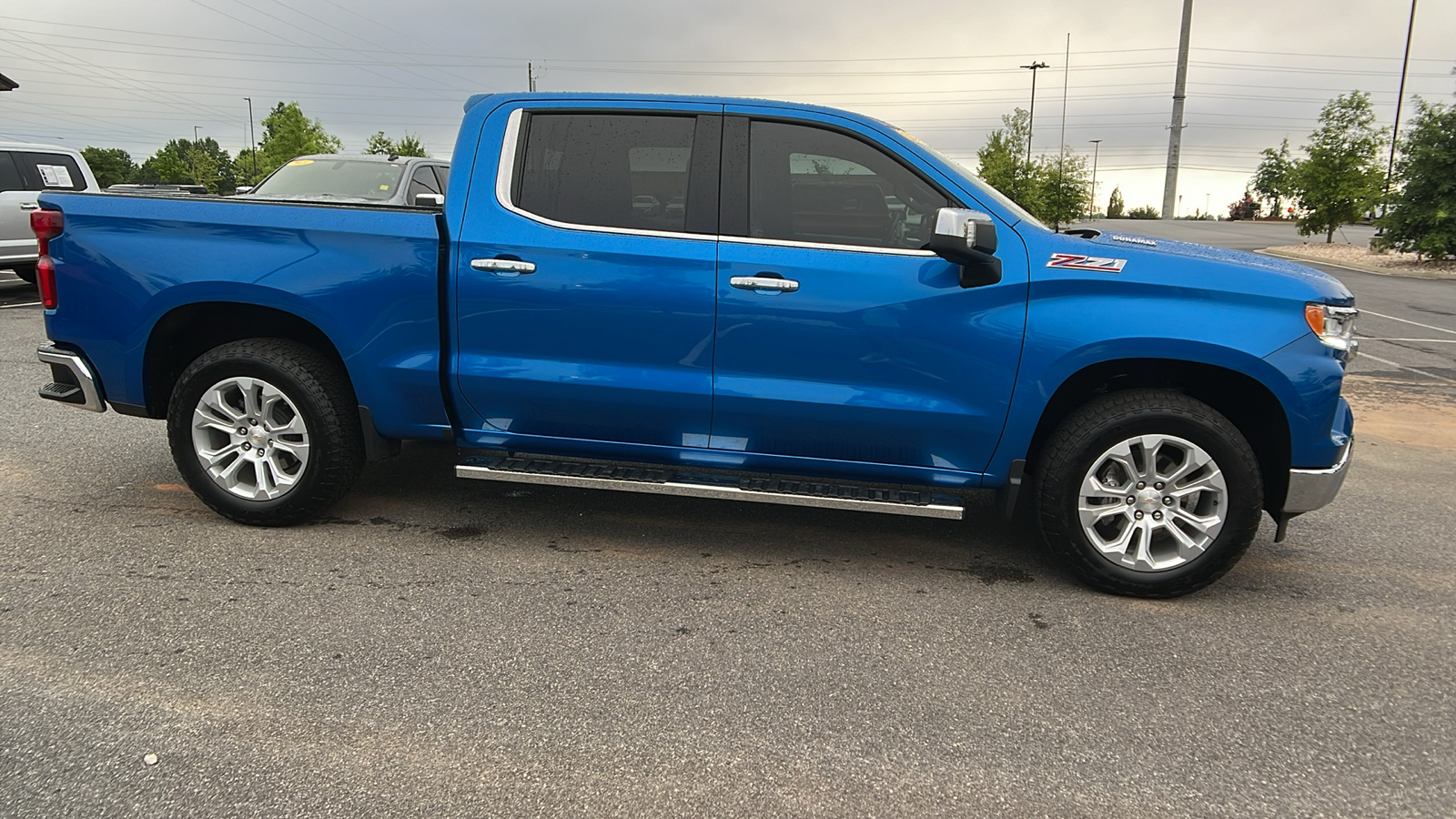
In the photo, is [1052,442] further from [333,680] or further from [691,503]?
[333,680]

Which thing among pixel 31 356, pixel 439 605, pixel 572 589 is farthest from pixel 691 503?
pixel 31 356

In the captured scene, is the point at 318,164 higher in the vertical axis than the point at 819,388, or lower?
higher

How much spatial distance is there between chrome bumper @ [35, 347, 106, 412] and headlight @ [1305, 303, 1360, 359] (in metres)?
5.29

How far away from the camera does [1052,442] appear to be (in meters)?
4.10

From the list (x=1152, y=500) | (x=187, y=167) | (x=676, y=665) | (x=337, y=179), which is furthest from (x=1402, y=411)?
(x=187, y=167)

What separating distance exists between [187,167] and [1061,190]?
108828 mm

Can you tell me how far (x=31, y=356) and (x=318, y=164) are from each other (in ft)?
12.8

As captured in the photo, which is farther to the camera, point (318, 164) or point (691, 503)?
point (318, 164)

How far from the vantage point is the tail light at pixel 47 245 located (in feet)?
14.5

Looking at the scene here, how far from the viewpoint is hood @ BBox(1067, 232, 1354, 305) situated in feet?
12.9

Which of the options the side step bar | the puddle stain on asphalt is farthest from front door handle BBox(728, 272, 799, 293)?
the puddle stain on asphalt

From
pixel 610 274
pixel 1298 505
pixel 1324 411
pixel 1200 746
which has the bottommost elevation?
pixel 1200 746

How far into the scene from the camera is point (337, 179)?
37.5ft

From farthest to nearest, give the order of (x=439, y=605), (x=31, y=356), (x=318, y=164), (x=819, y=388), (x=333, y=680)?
1. (x=318, y=164)
2. (x=31, y=356)
3. (x=819, y=388)
4. (x=439, y=605)
5. (x=333, y=680)
